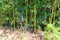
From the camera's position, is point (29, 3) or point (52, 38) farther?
point (29, 3)

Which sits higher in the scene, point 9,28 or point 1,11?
point 1,11

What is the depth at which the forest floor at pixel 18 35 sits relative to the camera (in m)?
2.41

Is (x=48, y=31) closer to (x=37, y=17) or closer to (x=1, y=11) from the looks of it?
Result: (x=37, y=17)

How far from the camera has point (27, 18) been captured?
99.6 inches

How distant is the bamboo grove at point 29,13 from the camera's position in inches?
97.3

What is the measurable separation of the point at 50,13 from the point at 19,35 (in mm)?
550

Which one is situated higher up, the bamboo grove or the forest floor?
the bamboo grove

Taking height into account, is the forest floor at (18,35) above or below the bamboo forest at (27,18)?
below

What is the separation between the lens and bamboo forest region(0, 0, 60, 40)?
245 centimetres

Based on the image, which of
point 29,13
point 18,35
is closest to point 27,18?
point 29,13

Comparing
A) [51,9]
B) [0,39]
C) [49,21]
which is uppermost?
[51,9]

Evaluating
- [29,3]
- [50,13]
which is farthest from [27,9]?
[50,13]

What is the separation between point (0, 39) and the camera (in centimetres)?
239

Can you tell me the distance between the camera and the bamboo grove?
A: 247 cm
